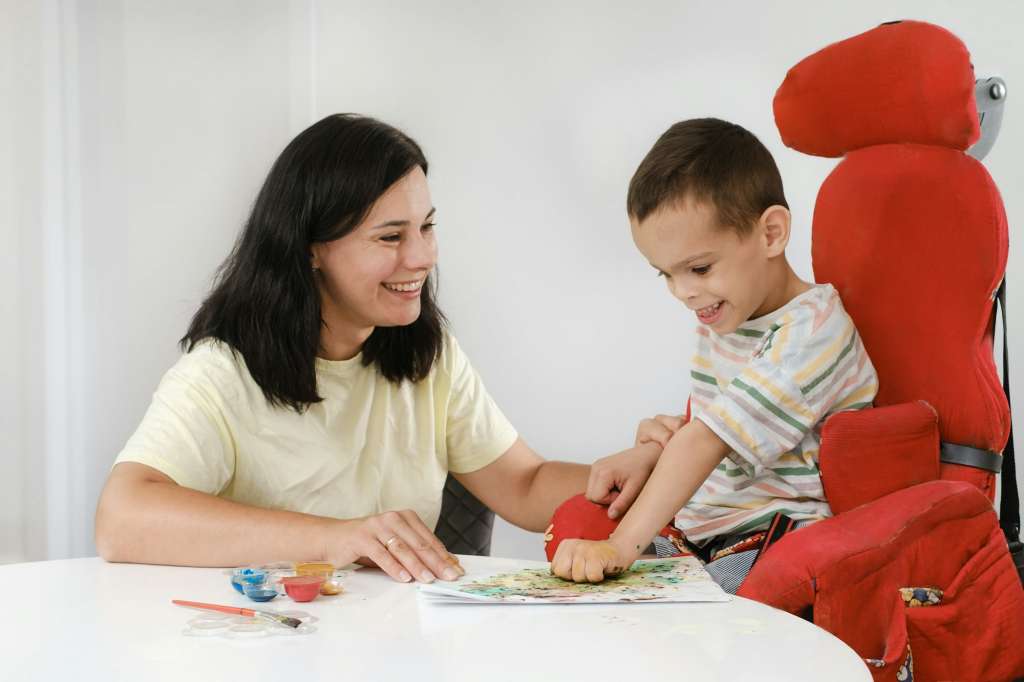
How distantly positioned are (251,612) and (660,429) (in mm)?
725

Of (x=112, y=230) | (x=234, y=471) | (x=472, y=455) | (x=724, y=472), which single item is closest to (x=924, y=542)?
(x=724, y=472)

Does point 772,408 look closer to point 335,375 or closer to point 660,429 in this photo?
point 660,429

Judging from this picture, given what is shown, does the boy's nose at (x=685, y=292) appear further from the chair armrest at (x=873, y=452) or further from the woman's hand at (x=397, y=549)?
the woman's hand at (x=397, y=549)

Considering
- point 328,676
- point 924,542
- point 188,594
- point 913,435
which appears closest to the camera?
point 328,676

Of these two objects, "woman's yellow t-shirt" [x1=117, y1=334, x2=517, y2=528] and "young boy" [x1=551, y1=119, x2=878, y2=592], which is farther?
"woman's yellow t-shirt" [x1=117, y1=334, x2=517, y2=528]

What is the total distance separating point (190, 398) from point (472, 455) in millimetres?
493

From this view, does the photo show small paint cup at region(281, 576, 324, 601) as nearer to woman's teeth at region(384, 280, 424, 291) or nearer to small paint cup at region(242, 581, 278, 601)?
small paint cup at region(242, 581, 278, 601)

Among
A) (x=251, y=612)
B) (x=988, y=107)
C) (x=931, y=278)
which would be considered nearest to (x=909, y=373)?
(x=931, y=278)

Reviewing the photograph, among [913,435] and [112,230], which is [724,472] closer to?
[913,435]

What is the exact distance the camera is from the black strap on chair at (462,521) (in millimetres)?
1941

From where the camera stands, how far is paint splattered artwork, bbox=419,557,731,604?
112 centimetres

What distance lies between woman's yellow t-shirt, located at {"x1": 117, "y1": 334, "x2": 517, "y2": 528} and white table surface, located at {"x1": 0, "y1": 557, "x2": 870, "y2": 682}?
394 millimetres

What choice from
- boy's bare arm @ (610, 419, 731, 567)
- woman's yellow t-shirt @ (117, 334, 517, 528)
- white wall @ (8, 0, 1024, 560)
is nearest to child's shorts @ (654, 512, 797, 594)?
boy's bare arm @ (610, 419, 731, 567)

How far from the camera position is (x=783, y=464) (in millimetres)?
1534
